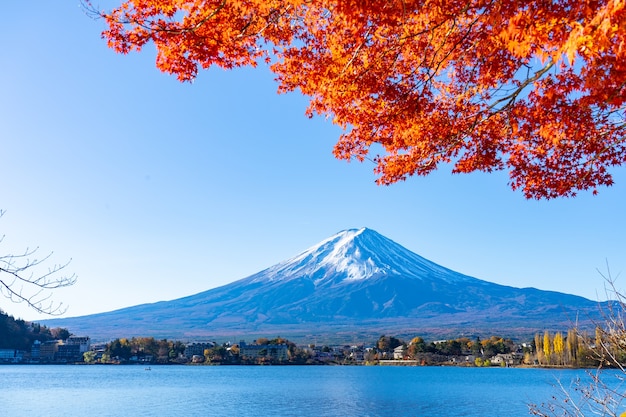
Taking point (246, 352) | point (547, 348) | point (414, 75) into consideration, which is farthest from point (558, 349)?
point (414, 75)

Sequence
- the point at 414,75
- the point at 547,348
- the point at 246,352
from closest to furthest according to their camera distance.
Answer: the point at 414,75 → the point at 547,348 → the point at 246,352

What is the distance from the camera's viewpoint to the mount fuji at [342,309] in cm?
14075

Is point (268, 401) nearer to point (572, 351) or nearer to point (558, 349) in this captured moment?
point (572, 351)

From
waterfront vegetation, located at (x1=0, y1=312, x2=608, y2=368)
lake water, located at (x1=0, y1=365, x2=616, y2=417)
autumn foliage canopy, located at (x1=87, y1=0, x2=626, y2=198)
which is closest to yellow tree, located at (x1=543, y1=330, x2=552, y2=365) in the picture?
waterfront vegetation, located at (x1=0, y1=312, x2=608, y2=368)

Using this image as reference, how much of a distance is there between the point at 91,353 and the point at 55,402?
70.9m

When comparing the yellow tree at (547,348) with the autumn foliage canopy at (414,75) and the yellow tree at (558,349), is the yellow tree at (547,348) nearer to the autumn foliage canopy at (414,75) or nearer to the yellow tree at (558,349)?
the yellow tree at (558,349)

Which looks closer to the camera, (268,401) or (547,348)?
(268,401)

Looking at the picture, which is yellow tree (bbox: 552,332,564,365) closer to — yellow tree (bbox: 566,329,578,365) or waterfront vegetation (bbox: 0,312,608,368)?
yellow tree (bbox: 566,329,578,365)

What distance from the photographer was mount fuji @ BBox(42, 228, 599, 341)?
140750mm

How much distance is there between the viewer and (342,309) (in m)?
170

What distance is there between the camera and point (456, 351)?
302 feet

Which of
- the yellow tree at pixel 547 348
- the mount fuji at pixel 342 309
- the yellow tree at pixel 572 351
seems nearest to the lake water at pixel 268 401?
the yellow tree at pixel 572 351

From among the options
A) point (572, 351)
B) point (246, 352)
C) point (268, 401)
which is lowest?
point (246, 352)

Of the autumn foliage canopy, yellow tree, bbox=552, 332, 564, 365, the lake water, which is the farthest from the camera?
yellow tree, bbox=552, 332, 564, 365
